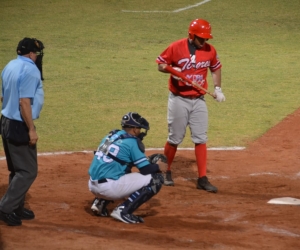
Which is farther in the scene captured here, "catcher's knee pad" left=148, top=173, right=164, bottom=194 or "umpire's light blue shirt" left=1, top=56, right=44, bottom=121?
"catcher's knee pad" left=148, top=173, right=164, bottom=194

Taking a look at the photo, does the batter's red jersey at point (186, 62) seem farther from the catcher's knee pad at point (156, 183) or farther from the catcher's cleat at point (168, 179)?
the catcher's knee pad at point (156, 183)

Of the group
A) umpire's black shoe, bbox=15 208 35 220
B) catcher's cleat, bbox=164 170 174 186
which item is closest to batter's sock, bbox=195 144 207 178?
catcher's cleat, bbox=164 170 174 186

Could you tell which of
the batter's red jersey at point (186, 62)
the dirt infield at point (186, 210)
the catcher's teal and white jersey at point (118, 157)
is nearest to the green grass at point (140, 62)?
the dirt infield at point (186, 210)

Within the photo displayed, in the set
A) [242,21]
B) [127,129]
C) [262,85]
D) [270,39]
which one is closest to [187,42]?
[127,129]

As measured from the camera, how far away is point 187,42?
896cm

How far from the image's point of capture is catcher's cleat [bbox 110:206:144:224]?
24.7 ft

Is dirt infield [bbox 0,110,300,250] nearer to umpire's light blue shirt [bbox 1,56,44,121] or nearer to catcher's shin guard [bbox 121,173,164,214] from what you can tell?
catcher's shin guard [bbox 121,173,164,214]

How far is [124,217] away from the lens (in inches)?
297

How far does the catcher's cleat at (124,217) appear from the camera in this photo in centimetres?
753

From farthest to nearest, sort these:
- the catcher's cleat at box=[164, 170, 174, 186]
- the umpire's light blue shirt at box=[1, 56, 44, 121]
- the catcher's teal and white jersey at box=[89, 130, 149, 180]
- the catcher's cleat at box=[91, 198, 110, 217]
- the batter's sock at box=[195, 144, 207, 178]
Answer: the catcher's cleat at box=[164, 170, 174, 186] → the batter's sock at box=[195, 144, 207, 178] → the catcher's cleat at box=[91, 198, 110, 217] → the catcher's teal and white jersey at box=[89, 130, 149, 180] → the umpire's light blue shirt at box=[1, 56, 44, 121]

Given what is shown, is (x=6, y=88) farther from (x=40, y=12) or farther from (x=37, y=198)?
(x=40, y=12)

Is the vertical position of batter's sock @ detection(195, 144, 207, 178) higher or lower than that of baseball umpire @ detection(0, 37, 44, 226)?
lower

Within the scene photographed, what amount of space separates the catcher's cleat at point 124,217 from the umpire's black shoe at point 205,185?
1.46m

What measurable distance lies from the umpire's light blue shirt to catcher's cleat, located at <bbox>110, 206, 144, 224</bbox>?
1.27 metres
